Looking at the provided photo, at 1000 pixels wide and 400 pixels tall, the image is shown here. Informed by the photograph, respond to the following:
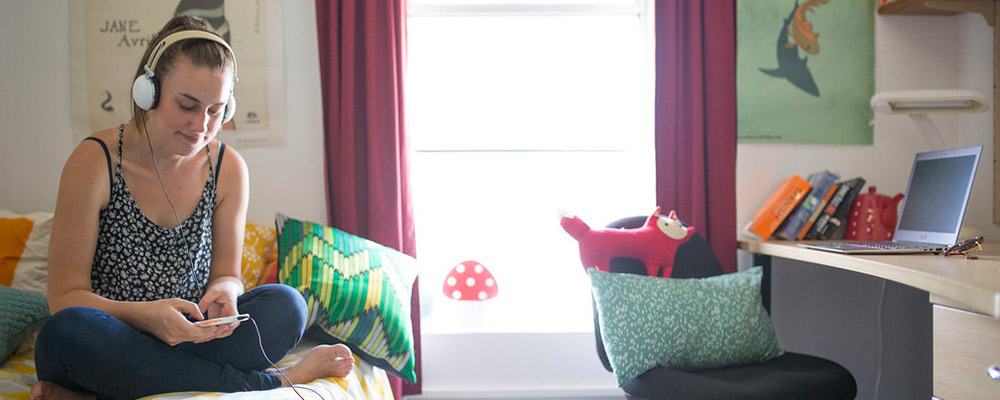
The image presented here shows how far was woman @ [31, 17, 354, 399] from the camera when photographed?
1.18 metres

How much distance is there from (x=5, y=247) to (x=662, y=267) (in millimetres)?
1896

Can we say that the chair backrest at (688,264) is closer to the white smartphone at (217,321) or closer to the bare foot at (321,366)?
the bare foot at (321,366)

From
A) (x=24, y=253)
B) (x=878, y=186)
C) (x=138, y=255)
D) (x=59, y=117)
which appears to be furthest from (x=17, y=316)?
(x=878, y=186)

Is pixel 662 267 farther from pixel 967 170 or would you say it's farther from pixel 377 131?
pixel 377 131

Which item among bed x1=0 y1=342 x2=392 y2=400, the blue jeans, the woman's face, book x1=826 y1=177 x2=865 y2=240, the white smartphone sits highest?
the woman's face

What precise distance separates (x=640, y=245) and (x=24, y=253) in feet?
5.83

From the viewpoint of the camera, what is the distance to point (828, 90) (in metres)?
2.31

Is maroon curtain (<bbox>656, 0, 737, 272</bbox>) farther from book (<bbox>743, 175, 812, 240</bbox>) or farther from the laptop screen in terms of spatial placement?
the laptop screen

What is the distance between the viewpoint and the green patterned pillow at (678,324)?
5.31 feet

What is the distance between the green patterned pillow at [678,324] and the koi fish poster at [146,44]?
131 centimetres

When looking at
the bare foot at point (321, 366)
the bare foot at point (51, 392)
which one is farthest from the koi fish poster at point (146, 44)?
the bare foot at point (51, 392)

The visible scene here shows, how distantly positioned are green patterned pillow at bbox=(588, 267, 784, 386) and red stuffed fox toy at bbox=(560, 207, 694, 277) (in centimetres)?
18

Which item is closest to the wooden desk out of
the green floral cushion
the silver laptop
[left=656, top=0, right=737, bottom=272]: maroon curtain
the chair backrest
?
the silver laptop

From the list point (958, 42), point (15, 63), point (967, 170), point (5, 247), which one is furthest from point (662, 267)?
point (15, 63)
